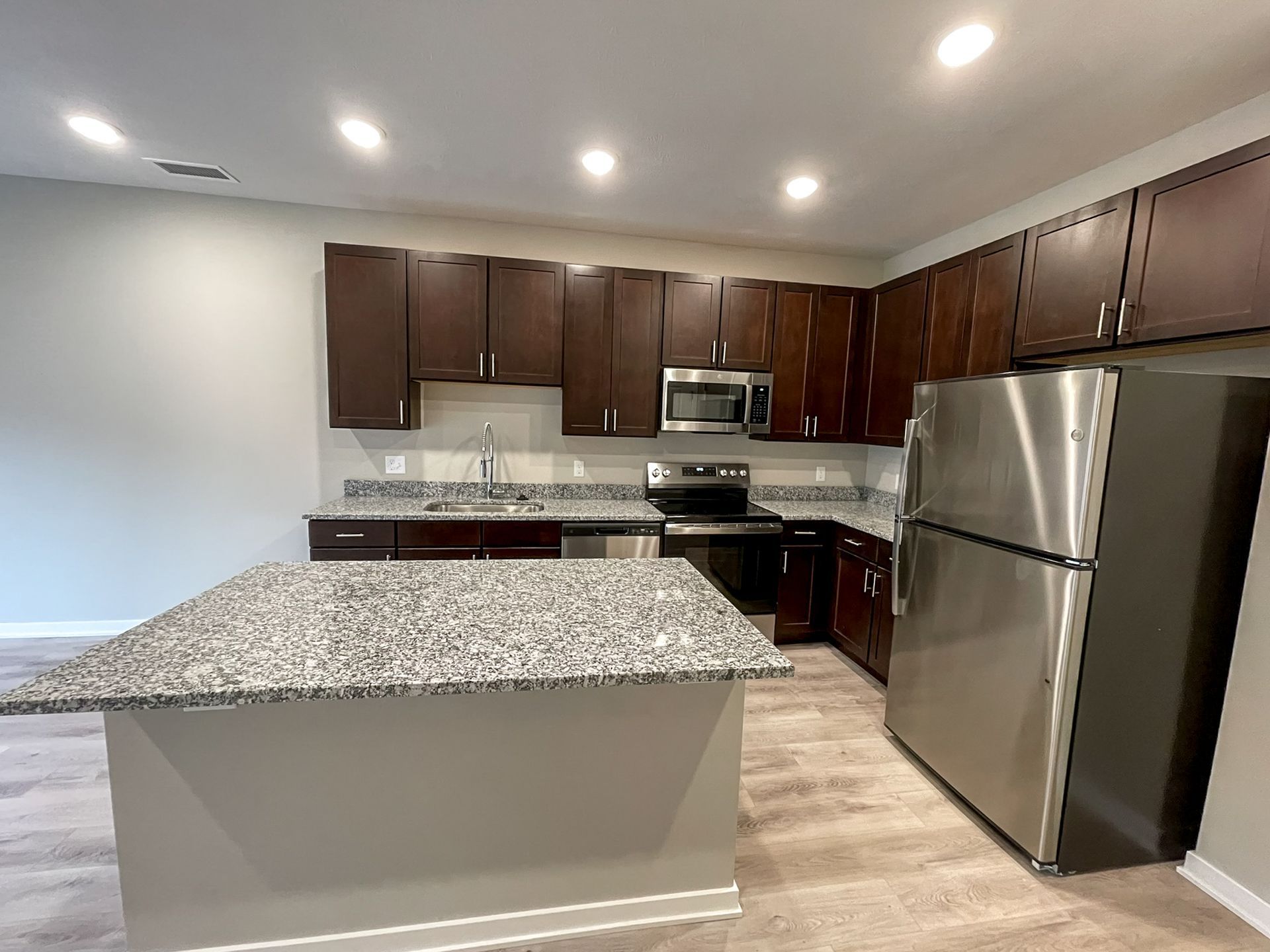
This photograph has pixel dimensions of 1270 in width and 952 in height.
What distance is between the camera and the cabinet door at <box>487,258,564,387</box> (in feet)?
10.1

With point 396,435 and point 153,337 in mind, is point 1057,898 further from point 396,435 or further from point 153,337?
point 153,337

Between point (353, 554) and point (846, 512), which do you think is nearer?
point (353, 554)

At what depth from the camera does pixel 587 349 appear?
10.5 ft

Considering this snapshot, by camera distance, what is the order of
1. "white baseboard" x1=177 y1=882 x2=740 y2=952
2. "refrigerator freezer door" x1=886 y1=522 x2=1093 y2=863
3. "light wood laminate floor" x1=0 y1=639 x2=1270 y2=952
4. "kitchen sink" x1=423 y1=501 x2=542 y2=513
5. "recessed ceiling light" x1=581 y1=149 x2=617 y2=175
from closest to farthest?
1. "white baseboard" x1=177 y1=882 x2=740 y2=952
2. "light wood laminate floor" x1=0 y1=639 x2=1270 y2=952
3. "refrigerator freezer door" x1=886 y1=522 x2=1093 y2=863
4. "recessed ceiling light" x1=581 y1=149 x2=617 y2=175
5. "kitchen sink" x1=423 y1=501 x2=542 y2=513

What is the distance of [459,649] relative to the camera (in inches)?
46.6

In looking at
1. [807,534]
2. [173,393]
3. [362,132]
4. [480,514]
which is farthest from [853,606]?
[173,393]

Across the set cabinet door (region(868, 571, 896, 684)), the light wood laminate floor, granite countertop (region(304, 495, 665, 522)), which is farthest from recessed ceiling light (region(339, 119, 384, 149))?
cabinet door (region(868, 571, 896, 684))

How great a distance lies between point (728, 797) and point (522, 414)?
2596mm

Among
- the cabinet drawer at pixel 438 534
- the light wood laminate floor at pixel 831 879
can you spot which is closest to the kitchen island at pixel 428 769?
the light wood laminate floor at pixel 831 879

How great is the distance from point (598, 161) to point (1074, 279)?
6.86ft

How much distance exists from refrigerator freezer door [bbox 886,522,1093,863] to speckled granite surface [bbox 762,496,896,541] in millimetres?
654

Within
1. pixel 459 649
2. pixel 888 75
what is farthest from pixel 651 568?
pixel 888 75

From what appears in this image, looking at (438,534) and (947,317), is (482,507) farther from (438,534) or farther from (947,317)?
(947,317)

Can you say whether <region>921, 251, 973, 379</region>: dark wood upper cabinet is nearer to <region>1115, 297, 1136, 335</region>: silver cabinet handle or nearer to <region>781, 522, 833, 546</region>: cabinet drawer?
<region>1115, 297, 1136, 335</region>: silver cabinet handle
